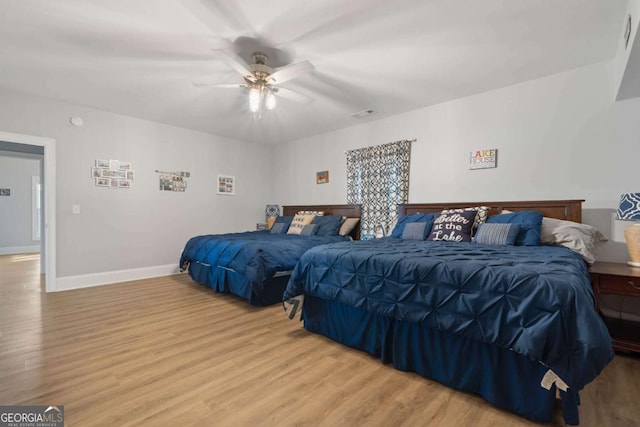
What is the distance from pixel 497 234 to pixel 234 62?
2837mm

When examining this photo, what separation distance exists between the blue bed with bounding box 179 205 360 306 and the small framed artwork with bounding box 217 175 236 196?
170cm

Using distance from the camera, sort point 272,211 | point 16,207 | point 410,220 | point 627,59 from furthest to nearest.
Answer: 1. point 16,207
2. point 272,211
3. point 410,220
4. point 627,59

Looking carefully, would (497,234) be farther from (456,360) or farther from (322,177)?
(322,177)

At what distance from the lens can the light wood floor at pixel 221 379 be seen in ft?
4.73

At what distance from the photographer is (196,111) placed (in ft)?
13.5

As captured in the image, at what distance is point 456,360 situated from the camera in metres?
1.65

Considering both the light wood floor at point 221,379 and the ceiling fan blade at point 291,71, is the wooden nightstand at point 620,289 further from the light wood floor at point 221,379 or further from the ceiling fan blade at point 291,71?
the ceiling fan blade at point 291,71

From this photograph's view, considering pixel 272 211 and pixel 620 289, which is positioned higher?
pixel 272 211

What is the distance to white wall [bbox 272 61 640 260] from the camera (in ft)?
8.82

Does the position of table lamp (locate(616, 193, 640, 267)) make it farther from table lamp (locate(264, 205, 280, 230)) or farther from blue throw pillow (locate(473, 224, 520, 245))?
table lamp (locate(264, 205, 280, 230))

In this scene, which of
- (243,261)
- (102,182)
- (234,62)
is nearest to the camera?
(234,62)

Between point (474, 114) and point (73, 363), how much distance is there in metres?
4.51

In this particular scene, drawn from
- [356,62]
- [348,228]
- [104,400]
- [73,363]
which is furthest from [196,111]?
[104,400]

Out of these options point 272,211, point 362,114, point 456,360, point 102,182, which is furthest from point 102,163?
point 456,360
